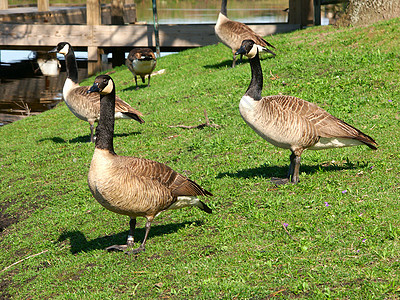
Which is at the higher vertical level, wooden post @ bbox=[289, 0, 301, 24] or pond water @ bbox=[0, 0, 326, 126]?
wooden post @ bbox=[289, 0, 301, 24]

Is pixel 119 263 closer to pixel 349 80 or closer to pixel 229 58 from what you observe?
pixel 349 80

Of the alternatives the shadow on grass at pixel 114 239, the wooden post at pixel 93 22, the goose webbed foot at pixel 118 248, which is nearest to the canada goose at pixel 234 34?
the wooden post at pixel 93 22

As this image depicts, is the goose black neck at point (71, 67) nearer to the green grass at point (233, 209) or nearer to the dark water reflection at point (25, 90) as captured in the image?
the green grass at point (233, 209)

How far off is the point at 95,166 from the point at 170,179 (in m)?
0.97

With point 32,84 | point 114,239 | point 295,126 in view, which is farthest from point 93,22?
point 295,126

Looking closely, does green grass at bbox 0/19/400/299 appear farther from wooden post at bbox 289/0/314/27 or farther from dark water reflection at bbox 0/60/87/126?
wooden post at bbox 289/0/314/27

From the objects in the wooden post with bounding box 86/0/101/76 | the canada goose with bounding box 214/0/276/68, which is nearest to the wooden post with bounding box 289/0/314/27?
the canada goose with bounding box 214/0/276/68

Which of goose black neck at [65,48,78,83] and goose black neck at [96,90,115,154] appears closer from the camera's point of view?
goose black neck at [96,90,115,154]

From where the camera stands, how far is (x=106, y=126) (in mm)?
6141

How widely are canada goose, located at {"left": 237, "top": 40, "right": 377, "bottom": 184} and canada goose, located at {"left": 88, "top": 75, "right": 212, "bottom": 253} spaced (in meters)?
1.45

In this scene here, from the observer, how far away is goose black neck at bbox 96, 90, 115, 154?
5.90 metres

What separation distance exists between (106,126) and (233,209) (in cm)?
214

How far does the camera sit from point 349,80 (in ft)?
37.4

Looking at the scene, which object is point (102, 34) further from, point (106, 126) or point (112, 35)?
point (106, 126)
